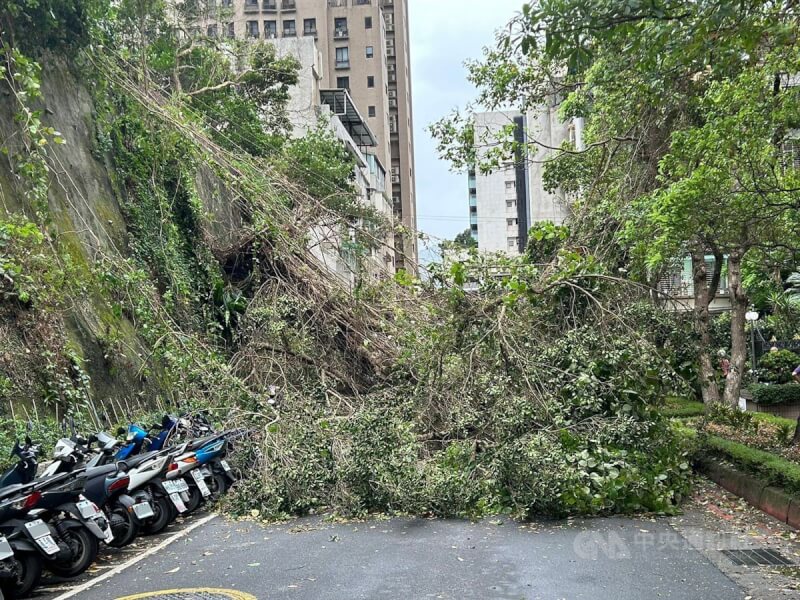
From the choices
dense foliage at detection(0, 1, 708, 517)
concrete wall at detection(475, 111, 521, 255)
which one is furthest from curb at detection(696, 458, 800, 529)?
concrete wall at detection(475, 111, 521, 255)

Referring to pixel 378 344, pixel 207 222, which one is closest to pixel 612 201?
pixel 378 344

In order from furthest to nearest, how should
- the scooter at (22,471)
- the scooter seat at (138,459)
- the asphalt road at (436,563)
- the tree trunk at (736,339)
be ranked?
the tree trunk at (736,339), the scooter seat at (138,459), the scooter at (22,471), the asphalt road at (436,563)

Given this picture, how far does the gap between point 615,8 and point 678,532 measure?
4.90 m

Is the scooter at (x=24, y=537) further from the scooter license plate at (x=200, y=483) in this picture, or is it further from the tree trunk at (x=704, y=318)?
the tree trunk at (x=704, y=318)

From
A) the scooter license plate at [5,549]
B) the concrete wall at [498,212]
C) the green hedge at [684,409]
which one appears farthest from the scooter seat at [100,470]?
the concrete wall at [498,212]

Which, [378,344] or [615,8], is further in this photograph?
[378,344]

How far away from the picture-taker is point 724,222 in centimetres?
958

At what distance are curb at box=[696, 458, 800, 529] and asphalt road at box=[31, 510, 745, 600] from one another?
121 cm

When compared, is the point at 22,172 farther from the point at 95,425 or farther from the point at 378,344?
the point at 378,344

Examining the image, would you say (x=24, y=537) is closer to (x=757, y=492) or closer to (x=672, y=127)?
(x=757, y=492)

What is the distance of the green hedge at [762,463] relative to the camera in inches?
310

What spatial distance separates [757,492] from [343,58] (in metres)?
62.7

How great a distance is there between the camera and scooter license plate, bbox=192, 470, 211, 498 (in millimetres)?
8852

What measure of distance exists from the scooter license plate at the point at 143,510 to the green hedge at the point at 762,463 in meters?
6.59
